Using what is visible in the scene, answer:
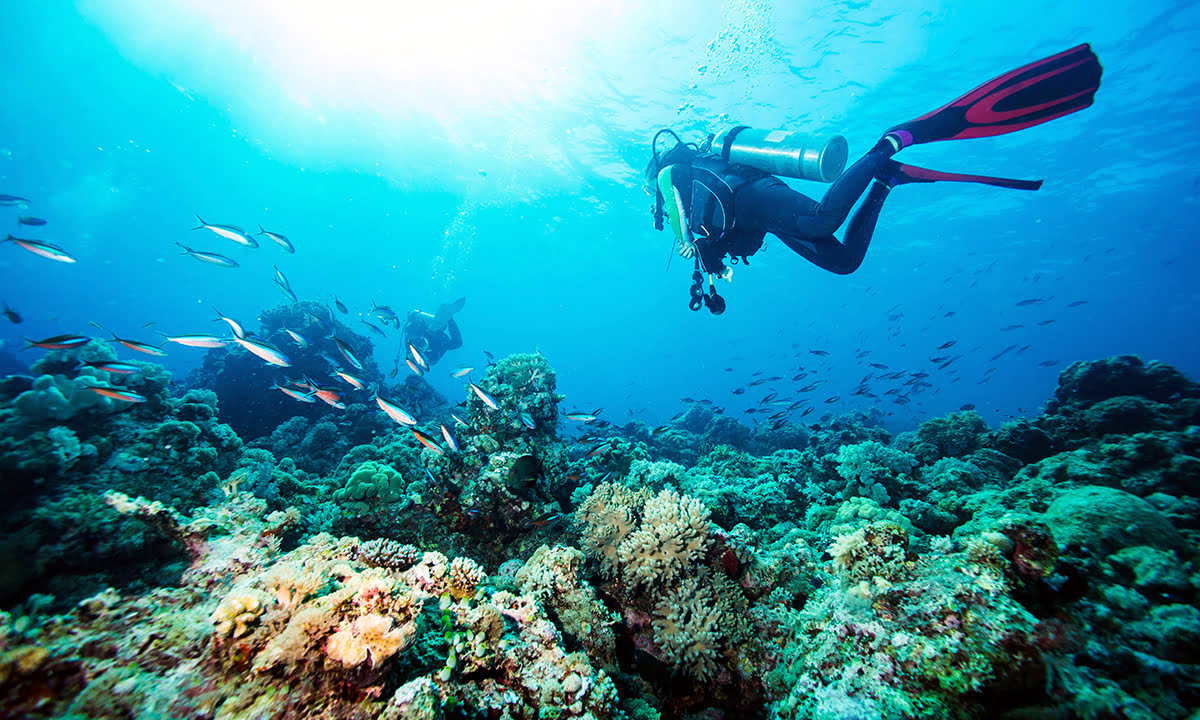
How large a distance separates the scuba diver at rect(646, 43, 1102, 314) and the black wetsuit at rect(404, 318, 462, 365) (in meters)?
19.1

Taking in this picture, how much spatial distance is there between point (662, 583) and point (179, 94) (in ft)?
136

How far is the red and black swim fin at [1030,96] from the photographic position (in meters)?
4.21

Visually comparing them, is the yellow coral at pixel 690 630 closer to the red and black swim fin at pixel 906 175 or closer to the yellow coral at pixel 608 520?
the yellow coral at pixel 608 520

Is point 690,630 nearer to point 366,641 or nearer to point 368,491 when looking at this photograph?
point 366,641

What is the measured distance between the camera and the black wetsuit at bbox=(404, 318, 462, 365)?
22.9 metres

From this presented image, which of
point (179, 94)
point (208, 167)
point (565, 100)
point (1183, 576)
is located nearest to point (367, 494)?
point (1183, 576)

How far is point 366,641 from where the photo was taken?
1.89 meters

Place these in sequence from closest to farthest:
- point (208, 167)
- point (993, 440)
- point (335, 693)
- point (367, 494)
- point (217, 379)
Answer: point (335, 693)
point (367, 494)
point (993, 440)
point (217, 379)
point (208, 167)

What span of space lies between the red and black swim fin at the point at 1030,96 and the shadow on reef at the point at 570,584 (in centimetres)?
409

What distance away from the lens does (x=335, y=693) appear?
6.02 feet

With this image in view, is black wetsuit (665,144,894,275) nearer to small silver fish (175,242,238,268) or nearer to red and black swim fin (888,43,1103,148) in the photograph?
red and black swim fin (888,43,1103,148)

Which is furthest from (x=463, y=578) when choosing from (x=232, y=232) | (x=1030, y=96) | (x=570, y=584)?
(x=1030, y=96)

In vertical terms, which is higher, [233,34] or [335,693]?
[233,34]

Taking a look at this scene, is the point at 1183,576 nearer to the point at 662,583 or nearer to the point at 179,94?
the point at 662,583
